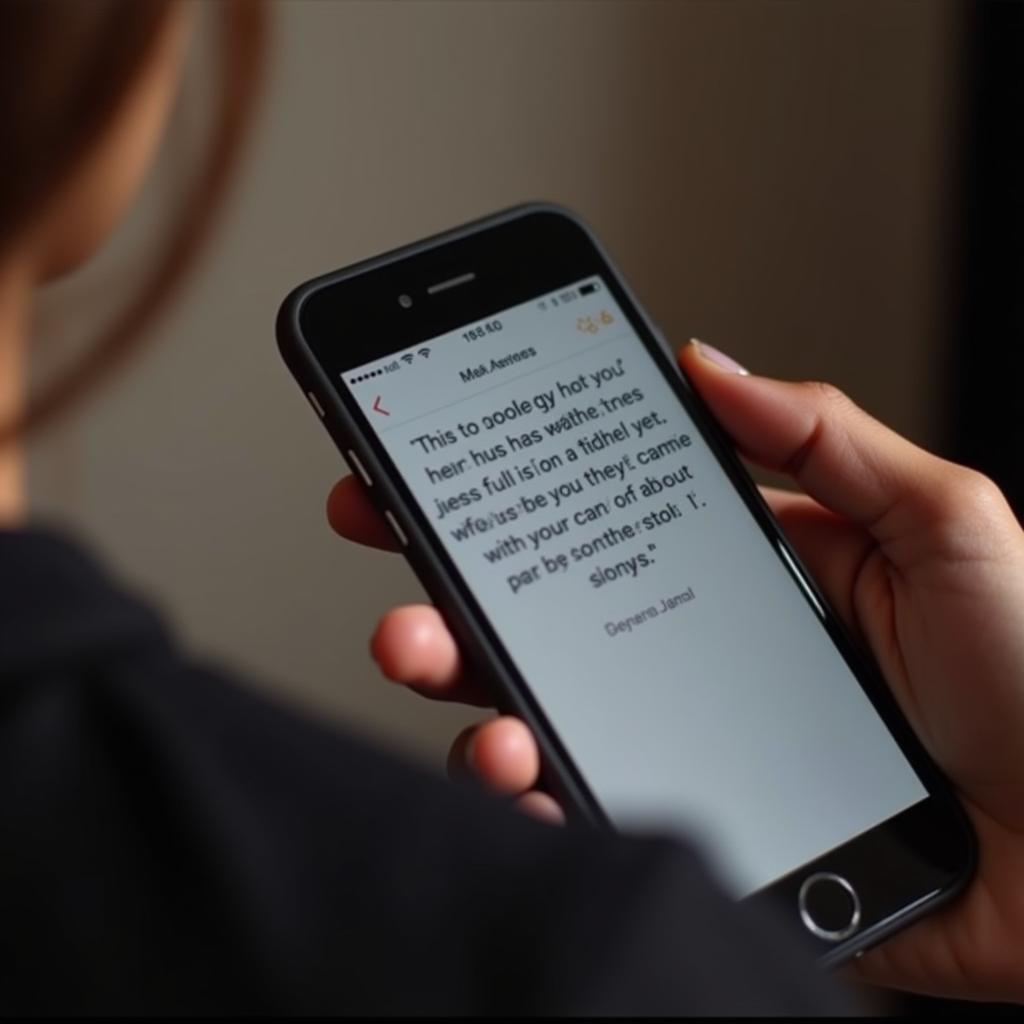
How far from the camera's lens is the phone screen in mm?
549

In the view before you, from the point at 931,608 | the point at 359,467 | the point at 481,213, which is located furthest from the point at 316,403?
the point at 481,213

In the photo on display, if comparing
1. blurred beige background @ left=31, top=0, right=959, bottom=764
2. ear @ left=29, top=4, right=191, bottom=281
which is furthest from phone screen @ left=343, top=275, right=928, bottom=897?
blurred beige background @ left=31, top=0, right=959, bottom=764

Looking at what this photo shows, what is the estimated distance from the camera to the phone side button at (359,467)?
560 mm

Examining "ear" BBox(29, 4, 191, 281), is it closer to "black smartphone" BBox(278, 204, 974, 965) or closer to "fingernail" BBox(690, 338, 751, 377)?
"black smartphone" BBox(278, 204, 974, 965)

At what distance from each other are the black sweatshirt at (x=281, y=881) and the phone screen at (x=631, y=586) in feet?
0.84

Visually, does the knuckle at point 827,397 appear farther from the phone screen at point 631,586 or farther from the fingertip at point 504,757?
the fingertip at point 504,757

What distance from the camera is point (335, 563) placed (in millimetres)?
1209

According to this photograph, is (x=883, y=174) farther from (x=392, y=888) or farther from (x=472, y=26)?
(x=392, y=888)

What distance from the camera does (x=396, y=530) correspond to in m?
0.56

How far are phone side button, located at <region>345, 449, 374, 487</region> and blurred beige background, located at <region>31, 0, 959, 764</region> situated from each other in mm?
508

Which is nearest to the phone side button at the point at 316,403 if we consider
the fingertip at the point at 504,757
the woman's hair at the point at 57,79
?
the fingertip at the point at 504,757

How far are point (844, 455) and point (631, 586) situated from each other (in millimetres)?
112

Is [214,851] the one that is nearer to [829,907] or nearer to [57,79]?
[57,79]

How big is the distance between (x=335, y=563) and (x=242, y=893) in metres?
0.95
